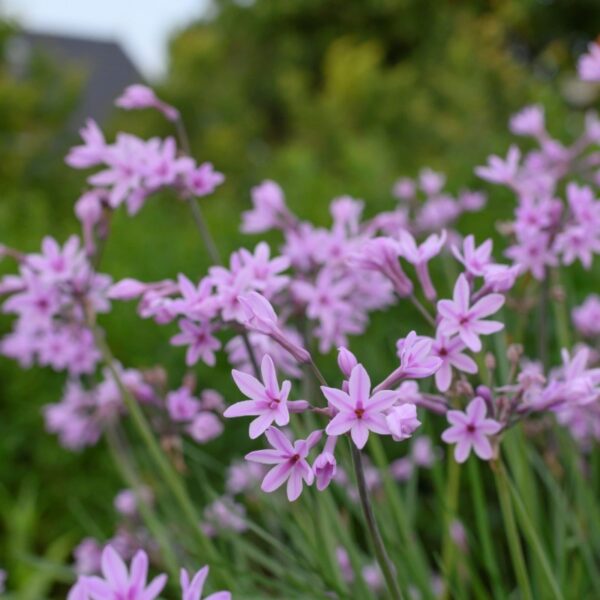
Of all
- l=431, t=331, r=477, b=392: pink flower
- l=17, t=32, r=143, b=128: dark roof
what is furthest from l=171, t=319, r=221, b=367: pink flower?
l=17, t=32, r=143, b=128: dark roof

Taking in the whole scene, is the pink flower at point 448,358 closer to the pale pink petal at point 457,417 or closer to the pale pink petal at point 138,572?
the pale pink petal at point 457,417

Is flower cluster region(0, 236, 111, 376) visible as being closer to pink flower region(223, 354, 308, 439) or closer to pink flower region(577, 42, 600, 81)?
pink flower region(223, 354, 308, 439)

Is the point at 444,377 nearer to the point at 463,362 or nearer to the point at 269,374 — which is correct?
the point at 463,362

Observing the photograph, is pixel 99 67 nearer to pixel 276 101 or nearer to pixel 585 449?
pixel 276 101

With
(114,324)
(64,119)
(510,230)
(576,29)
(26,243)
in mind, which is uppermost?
(576,29)

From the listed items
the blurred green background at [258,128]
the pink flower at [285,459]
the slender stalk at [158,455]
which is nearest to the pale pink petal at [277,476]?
the pink flower at [285,459]

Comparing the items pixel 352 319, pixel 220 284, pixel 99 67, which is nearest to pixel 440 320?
pixel 220 284
